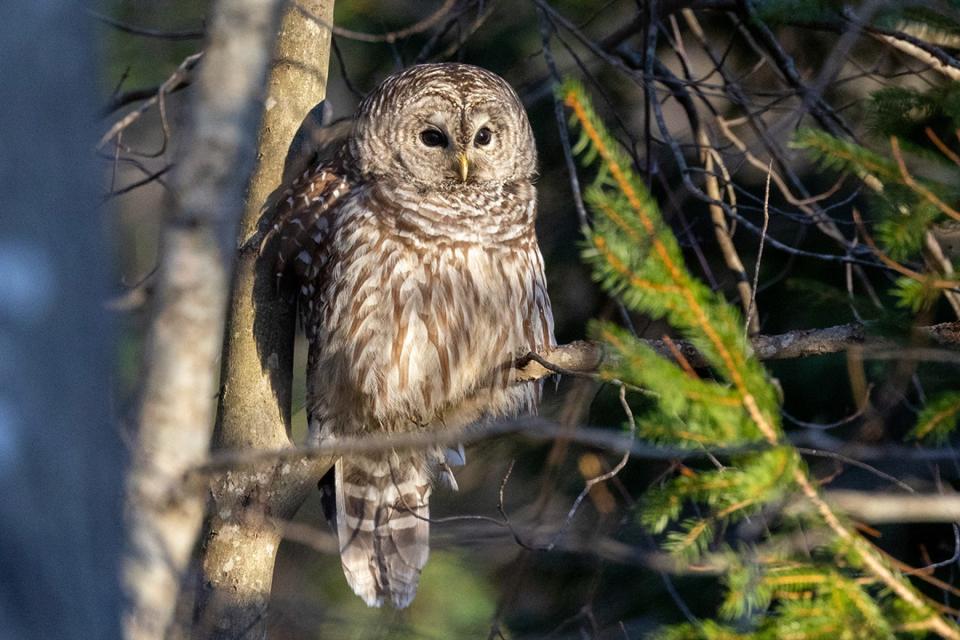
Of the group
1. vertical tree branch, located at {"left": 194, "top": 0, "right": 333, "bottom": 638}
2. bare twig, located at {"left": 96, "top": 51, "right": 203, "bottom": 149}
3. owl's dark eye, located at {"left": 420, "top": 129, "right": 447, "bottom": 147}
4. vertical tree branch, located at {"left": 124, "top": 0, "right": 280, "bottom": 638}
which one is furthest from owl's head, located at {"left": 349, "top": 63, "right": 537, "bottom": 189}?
vertical tree branch, located at {"left": 124, "top": 0, "right": 280, "bottom": 638}

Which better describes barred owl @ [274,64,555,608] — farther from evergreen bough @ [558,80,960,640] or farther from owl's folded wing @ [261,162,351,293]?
evergreen bough @ [558,80,960,640]

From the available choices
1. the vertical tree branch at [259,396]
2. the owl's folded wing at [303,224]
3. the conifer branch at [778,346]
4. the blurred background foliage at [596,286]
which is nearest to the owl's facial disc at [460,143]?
the blurred background foliage at [596,286]

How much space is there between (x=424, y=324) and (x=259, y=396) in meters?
0.70

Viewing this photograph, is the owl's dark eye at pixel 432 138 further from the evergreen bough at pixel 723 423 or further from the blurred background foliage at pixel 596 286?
the evergreen bough at pixel 723 423

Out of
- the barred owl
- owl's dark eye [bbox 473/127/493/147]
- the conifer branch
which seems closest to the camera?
the conifer branch

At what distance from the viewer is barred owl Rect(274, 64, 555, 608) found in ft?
14.8

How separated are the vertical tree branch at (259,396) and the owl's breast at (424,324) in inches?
12.8

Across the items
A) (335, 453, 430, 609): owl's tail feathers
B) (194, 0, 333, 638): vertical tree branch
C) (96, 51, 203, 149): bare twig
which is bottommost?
(335, 453, 430, 609): owl's tail feathers

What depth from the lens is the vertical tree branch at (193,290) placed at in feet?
6.95

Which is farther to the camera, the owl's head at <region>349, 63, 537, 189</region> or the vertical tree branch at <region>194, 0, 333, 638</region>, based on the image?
the owl's head at <region>349, 63, 537, 189</region>

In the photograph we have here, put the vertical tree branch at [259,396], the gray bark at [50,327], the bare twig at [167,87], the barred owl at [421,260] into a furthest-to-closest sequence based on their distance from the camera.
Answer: the barred owl at [421,260], the bare twig at [167,87], the vertical tree branch at [259,396], the gray bark at [50,327]

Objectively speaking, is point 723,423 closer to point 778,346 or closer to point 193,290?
point 193,290

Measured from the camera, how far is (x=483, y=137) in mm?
4832

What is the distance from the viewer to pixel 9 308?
1386 mm
